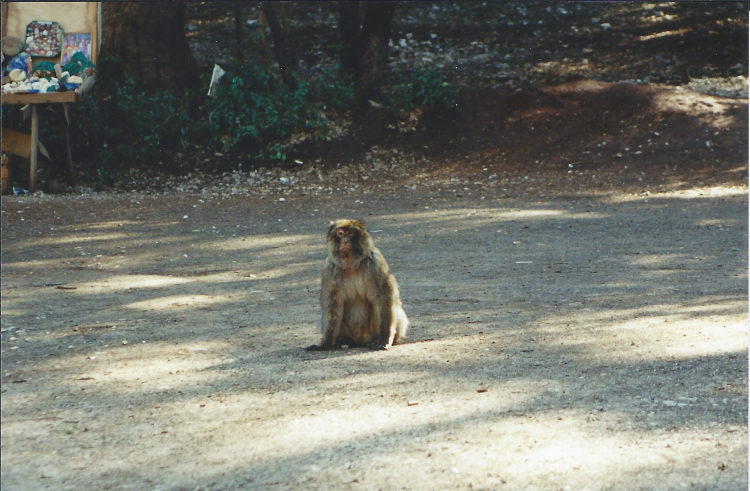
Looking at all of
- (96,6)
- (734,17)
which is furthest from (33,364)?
(734,17)

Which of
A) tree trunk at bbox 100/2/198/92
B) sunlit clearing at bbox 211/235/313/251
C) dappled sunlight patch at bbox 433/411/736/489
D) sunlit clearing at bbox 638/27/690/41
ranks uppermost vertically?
sunlit clearing at bbox 638/27/690/41

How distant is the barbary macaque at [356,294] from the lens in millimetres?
4988

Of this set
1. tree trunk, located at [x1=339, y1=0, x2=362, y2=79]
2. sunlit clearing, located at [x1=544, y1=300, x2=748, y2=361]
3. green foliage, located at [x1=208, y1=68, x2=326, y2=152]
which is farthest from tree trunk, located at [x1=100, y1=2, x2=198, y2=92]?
sunlit clearing, located at [x1=544, y1=300, x2=748, y2=361]

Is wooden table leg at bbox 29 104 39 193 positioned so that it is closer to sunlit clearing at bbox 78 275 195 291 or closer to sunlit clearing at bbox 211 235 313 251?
sunlit clearing at bbox 211 235 313 251

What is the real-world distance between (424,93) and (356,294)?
10669mm

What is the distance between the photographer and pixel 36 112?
11.9 meters

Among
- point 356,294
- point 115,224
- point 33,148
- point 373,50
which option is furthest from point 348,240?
point 373,50

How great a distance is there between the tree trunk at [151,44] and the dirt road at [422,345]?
3810 mm

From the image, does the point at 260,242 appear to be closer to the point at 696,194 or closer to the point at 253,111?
the point at 253,111

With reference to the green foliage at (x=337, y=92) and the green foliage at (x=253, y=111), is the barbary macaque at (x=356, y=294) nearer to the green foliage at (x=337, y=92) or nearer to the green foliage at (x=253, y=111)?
the green foliage at (x=253, y=111)

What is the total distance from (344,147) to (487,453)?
11.9m

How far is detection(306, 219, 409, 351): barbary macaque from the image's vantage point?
196 inches

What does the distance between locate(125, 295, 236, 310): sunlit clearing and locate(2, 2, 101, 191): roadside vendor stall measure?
10.9 feet

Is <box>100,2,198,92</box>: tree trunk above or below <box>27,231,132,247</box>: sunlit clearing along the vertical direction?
above
